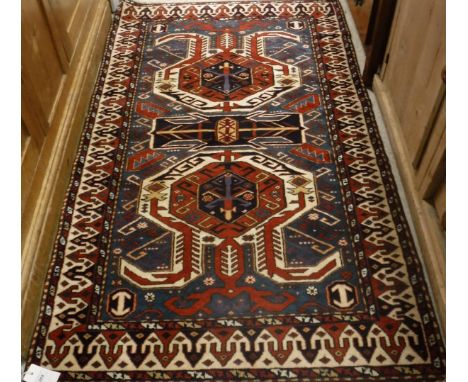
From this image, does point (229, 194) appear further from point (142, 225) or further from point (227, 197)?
point (142, 225)

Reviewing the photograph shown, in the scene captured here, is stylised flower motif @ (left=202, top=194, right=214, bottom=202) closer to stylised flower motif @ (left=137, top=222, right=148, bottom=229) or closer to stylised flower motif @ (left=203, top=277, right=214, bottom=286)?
stylised flower motif @ (left=137, top=222, right=148, bottom=229)

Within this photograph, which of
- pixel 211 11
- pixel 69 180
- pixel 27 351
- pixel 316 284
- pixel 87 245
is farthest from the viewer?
pixel 211 11

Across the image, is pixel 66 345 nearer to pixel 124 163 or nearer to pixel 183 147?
pixel 124 163

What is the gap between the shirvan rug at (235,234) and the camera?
5.62 feet

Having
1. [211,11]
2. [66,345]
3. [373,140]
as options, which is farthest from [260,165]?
[211,11]

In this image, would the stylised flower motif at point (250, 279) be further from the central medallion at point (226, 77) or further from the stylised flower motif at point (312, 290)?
the central medallion at point (226, 77)

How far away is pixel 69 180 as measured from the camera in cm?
225

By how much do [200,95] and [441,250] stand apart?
4.66 ft

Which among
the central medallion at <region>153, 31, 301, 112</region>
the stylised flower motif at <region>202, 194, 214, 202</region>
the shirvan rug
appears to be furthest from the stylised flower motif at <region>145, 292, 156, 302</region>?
the central medallion at <region>153, 31, 301, 112</region>

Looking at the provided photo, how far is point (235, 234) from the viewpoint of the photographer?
204 cm

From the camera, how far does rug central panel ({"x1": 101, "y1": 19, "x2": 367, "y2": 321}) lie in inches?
73.5

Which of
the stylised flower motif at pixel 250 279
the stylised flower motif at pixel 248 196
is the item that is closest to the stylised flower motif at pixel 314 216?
the stylised flower motif at pixel 248 196

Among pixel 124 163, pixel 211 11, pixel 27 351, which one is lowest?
pixel 27 351

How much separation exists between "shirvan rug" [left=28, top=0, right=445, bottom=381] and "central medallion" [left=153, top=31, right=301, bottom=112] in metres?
0.01
